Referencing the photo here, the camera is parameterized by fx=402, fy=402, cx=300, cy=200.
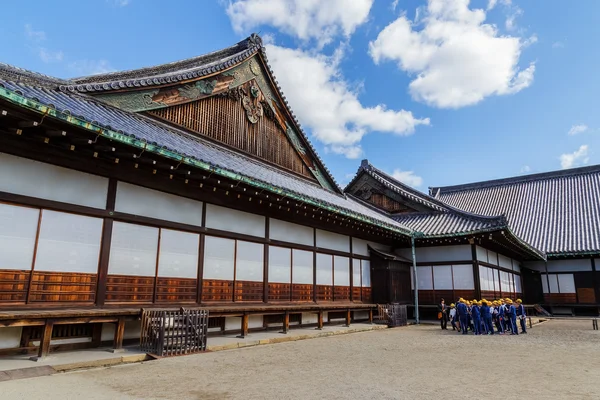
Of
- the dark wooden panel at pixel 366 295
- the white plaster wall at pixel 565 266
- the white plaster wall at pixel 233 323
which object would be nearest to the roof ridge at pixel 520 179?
the white plaster wall at pixel 565 266

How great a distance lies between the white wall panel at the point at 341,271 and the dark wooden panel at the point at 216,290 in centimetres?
603

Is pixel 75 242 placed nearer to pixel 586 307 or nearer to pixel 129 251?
pixel 129 251

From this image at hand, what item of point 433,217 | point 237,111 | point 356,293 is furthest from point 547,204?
point 237,111

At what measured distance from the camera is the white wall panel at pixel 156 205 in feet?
31.4

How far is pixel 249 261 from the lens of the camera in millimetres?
12812

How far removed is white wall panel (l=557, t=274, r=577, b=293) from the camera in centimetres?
2664

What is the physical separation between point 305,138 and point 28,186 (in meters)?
13.0

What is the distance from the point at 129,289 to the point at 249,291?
4068 mm

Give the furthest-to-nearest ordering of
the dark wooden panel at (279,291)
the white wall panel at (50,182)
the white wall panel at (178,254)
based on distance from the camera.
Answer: the dark wooden panel at (279,291) → the white wall panel at (178,254) → the white wall panel at (50,182)

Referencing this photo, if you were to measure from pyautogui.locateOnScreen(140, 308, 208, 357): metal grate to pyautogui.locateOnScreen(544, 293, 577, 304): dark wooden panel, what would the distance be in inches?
1039

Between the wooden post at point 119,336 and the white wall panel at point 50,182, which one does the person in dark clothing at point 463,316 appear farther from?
the white wall panel at point 50,182

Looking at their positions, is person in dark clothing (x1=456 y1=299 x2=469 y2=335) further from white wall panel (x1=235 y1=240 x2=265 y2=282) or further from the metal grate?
the metal grate

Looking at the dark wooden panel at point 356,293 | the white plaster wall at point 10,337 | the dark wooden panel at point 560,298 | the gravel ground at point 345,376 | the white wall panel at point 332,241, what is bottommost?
the gravel ground at point 345,376

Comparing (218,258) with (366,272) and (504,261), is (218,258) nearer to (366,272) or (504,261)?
(366,272)
